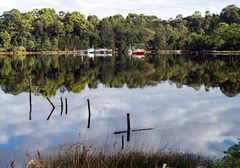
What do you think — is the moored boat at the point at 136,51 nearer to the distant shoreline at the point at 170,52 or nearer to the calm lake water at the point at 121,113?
the distant shoreline at the point at 170,52

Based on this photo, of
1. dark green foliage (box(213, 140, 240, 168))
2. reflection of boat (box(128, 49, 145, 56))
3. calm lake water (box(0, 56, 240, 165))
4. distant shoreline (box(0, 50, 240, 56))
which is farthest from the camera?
reflection of boat (box(128, 49, 145, 56))

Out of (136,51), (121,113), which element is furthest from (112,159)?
(136,51)

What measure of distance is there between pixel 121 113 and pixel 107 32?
11384 cm

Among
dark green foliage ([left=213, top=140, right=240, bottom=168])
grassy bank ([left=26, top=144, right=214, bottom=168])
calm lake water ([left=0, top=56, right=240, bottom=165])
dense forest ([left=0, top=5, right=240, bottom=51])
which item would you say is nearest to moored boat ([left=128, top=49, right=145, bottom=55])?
dense forest ([left=0, top=5, right=240, bottom=51])

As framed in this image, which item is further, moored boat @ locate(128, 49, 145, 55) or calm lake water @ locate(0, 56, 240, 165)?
moored boat @ locate(128, 49, 145, 55)

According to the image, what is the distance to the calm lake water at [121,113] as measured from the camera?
57.1 ft

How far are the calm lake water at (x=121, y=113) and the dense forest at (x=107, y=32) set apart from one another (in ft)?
222

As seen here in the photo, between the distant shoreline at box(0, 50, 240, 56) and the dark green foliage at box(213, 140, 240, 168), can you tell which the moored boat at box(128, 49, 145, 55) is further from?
the dark green foliage at box(213, 140, 240, 168)

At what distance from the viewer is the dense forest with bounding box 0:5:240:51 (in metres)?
114

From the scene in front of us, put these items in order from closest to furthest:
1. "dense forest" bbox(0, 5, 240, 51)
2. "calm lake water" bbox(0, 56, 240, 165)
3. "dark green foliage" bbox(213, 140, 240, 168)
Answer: "dark green foliage" bbox(213, 140, 240, 168) → "calm lake water" bbox(0, 56, 240, 165) → "dense forest" bbox(0, 5, 240, 51)

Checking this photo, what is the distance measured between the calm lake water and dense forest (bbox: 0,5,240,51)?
2660 inches

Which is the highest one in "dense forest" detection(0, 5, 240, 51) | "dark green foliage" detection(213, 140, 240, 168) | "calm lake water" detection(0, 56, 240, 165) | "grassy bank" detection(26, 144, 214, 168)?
"dense forest" detection(0, 5, 240, 51)

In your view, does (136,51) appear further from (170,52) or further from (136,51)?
(170,52)

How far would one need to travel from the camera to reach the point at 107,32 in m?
137
